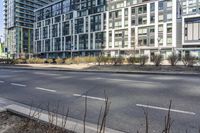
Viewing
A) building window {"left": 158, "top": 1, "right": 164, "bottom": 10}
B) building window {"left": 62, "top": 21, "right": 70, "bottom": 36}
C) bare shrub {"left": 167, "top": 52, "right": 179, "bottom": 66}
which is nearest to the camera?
bare shrub {"left": 167, "top": 52, "right": 179, "bottom": 66}

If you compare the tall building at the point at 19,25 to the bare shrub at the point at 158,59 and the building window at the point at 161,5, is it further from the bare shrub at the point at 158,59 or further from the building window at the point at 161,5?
the bare shrub at the point at 158,59

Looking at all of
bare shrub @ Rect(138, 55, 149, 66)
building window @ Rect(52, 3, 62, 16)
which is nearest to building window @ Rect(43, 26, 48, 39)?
building window @ Rect(52, 3, 62, 16)

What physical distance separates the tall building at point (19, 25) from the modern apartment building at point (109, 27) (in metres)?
28.5

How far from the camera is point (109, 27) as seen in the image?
7825 cm

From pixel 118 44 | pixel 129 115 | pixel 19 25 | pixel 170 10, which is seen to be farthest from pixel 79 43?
pixel 129 115

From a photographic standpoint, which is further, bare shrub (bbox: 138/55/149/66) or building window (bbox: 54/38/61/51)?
building window (bbox: 54/38/61/51)

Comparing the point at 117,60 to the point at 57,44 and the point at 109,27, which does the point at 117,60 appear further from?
the point at 57,44

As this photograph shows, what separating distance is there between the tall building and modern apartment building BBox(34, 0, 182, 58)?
1124 inches

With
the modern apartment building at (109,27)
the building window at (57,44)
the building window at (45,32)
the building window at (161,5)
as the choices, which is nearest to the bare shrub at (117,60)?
the modern apartment building at (109,27)

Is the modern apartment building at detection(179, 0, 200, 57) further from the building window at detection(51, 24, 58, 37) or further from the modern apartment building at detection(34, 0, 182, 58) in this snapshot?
the building window at detection(51, 24, 58, 37)

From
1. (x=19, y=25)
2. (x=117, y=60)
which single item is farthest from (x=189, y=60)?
(x=19, y=25)

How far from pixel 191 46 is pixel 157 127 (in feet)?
206

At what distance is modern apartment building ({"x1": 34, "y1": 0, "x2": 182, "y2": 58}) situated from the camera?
64500mm

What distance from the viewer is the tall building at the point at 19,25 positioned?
131 m
